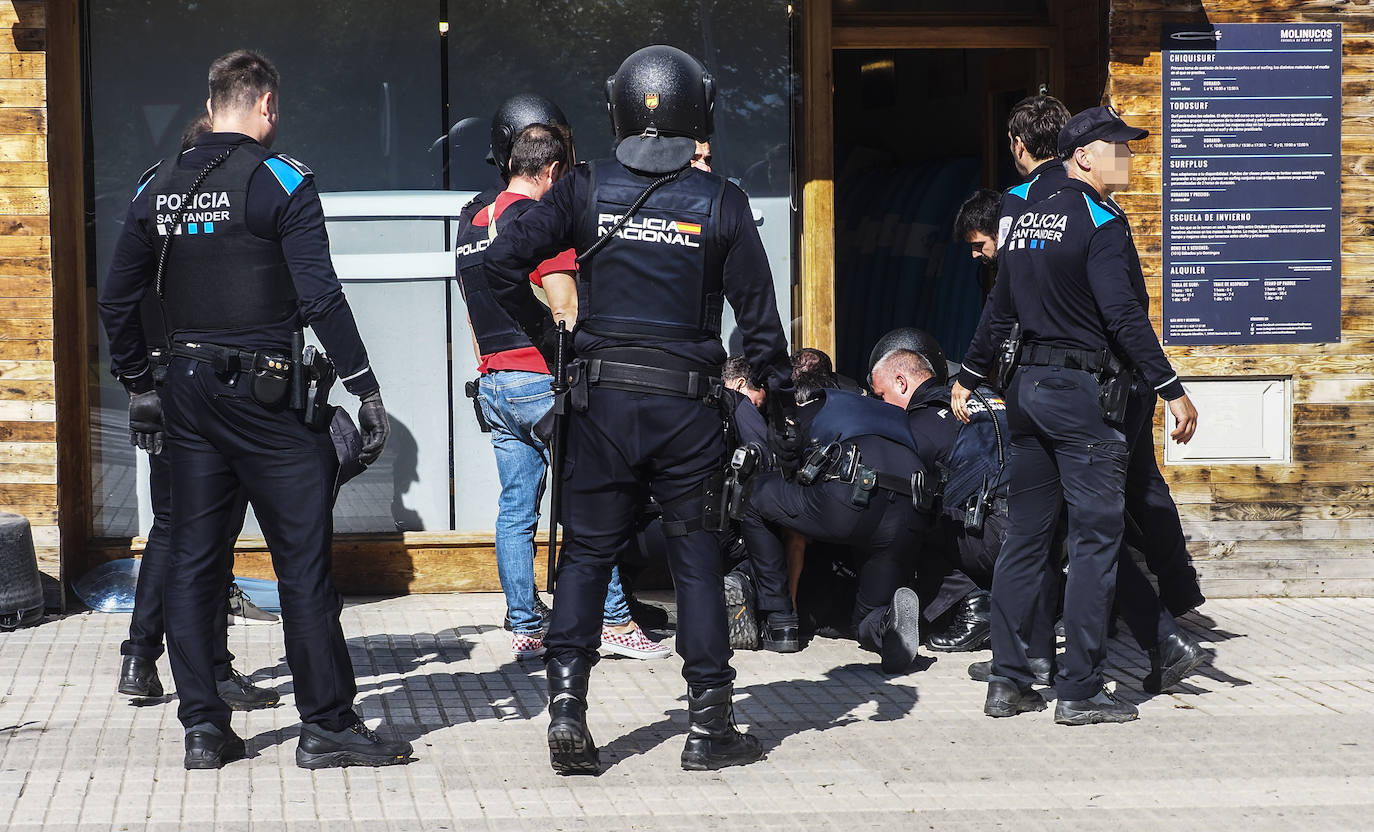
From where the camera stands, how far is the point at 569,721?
4.69m

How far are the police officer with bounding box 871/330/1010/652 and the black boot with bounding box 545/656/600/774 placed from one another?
210cm

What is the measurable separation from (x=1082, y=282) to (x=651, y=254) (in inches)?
60.3

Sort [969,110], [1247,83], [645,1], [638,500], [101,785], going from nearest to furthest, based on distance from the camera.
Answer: [101,785]
[638,500]
[1247,83]
[645,1]
[969,110]

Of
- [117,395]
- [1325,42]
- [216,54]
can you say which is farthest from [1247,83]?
[117,395]

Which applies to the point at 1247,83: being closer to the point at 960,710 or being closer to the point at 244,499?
the point at 960,710

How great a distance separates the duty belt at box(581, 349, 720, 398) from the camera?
4750 millimetres

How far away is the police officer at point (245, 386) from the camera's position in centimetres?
468

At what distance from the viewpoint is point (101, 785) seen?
4.63 meters

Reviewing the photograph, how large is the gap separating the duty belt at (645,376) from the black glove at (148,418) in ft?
4.82

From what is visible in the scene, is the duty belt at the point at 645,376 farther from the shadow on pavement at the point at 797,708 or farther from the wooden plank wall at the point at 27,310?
the wooden plank wall at the point at 27,310

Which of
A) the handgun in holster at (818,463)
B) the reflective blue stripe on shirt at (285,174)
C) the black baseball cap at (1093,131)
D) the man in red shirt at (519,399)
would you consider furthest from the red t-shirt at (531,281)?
the black baseball cap at (1093,131)

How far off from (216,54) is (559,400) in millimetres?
3612

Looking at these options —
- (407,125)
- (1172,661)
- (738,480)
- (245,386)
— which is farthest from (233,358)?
(1172,661)

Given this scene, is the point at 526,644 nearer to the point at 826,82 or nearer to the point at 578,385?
the point at 578,385
